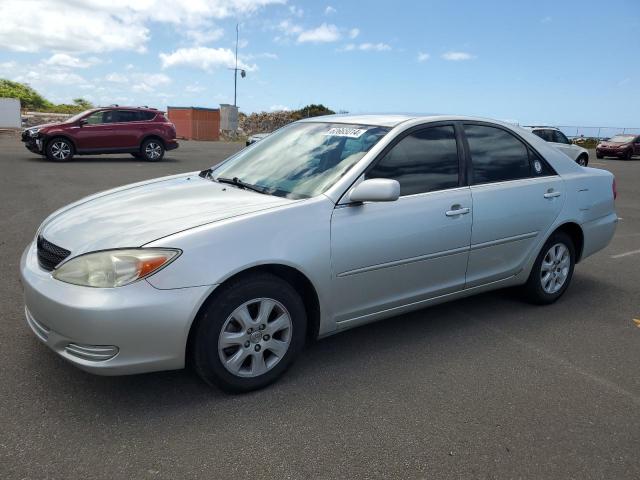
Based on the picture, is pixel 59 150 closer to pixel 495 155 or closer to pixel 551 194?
pixel 495 155

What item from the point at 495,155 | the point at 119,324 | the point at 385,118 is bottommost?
the point at 119,324

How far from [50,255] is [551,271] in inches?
148

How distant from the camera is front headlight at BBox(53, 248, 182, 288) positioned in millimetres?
2756

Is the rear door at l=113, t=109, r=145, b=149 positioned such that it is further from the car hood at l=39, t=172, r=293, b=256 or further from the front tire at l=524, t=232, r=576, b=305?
the front tire at l=524, t=232, r=576, b=305

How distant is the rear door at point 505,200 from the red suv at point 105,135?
579 inches

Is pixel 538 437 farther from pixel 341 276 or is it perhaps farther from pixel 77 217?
pixel 77 217

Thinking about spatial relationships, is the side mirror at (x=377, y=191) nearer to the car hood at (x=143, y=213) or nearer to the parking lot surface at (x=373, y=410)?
the car hood at (x=143, y=213)

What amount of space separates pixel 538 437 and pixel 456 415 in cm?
41

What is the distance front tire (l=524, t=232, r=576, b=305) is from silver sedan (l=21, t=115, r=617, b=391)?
0.05 feet

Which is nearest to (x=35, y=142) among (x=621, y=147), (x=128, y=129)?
(x=128, y=129)

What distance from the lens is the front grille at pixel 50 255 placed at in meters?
2.99

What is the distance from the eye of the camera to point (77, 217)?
11.1ft

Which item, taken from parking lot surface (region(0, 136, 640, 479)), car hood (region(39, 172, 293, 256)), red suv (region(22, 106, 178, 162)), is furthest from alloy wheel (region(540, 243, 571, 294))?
red suv (region(22, 106, 178, 162))

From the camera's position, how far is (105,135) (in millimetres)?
16641
